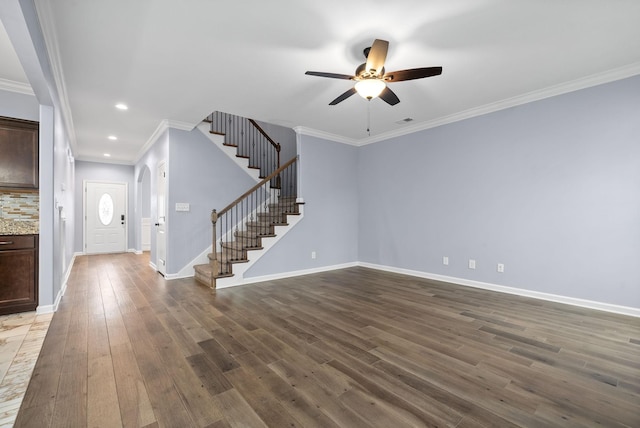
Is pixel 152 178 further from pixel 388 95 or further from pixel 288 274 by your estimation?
pixel 388 95

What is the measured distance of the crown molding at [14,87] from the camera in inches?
129

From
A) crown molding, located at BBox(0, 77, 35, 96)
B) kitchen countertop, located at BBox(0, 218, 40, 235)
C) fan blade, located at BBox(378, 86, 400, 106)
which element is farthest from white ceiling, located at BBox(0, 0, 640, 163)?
kitchen countertop, located at BBox(0, 218, 40, 235)

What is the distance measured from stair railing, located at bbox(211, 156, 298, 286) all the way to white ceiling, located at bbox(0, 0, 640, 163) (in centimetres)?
184

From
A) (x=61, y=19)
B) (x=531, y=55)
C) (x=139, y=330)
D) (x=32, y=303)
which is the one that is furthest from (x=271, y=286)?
(x=531, y=55)

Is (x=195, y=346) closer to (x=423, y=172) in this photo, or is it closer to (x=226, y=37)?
(x=226, y=37)

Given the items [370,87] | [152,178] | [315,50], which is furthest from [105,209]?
[370,87]

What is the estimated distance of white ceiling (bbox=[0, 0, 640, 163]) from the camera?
2295mm

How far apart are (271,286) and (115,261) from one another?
15.7ft

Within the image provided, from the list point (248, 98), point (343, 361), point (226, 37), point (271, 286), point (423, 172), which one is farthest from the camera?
point (423, 172)

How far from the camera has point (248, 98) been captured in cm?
402

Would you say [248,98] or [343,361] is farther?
[248,98]

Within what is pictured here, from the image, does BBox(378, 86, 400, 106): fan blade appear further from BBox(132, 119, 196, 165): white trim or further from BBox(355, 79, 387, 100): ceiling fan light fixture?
BBox(132, 119, 196, 165): white trim

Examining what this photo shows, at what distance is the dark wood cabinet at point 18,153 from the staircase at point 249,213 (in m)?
2.16

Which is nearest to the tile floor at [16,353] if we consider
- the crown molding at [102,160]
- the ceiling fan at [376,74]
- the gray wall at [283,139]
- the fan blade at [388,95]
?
the ceiling fan at [376,74]
